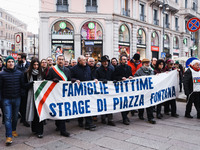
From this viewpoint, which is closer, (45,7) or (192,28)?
(192,28)

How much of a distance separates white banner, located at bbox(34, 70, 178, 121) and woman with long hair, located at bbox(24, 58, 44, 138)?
0.14 metres

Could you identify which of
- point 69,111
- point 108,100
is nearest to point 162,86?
point 108,100

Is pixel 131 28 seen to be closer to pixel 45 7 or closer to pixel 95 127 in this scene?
pixel 45 7

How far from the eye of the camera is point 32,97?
5121mm

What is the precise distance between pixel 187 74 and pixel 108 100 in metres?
2.85

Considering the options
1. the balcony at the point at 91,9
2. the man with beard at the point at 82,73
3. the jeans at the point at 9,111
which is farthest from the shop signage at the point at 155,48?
the jeans at the point at 9,111

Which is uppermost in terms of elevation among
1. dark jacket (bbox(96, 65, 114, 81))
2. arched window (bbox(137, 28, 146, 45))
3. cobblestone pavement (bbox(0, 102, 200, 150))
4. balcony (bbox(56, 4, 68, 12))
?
balcony (bbox(56, 4, 68, 12))

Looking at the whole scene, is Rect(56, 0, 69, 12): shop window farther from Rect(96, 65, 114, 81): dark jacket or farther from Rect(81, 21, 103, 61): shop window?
Rect(96, 65, 114, 81): dark jacket

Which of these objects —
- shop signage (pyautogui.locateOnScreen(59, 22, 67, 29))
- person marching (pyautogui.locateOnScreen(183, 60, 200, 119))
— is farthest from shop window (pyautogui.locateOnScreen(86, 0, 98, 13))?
person marching (pyautogui.locateOnScreen(183, 60, 200, 119))

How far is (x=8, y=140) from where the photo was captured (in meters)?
4.49

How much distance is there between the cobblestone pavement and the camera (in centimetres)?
437

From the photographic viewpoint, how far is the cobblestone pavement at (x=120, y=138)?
14.3 feet

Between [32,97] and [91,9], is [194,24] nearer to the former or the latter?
[32,97]

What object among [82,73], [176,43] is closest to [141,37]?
[176,43]
